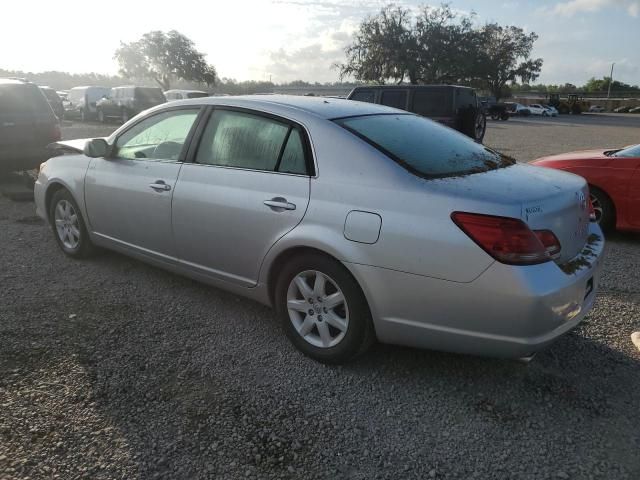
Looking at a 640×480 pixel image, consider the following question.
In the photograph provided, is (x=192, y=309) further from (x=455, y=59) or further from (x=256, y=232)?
(x=455, y=59)

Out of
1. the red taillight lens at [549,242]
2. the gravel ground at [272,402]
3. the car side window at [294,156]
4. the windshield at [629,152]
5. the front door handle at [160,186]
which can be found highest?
the car side window at [294,156]

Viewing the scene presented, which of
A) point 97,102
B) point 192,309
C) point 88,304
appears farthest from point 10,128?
point 97,102

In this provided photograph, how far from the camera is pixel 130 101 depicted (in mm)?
23031

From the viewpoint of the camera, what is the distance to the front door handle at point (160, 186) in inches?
150

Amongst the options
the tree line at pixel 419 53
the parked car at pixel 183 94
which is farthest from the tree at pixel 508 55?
the parked car at pixel 183 94

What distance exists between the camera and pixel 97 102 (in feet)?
84.9

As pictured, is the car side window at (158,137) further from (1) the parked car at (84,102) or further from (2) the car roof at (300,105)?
(1) the parked car at (84,102)

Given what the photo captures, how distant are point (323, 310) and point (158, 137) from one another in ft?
6.87

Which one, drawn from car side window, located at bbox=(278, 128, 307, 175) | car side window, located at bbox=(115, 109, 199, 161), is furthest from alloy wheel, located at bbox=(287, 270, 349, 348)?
car side window, located at bbox=(115, 109, 199, 161)

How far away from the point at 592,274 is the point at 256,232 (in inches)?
77.3

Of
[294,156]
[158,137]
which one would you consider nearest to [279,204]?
[294,156]

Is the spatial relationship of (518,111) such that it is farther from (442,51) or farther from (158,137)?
(158,137)

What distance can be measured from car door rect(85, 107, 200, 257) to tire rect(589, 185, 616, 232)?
452cm

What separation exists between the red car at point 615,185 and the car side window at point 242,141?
4.14 metres
